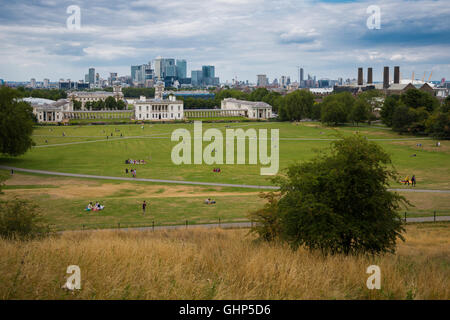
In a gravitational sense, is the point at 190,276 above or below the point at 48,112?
below

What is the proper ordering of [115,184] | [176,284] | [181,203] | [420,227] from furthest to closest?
[115,184] → [181,203] → [420,227] → [176,284]

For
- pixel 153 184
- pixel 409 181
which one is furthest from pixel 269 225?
pixel 409 181

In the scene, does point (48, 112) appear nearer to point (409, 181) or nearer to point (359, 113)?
point (359, 113)

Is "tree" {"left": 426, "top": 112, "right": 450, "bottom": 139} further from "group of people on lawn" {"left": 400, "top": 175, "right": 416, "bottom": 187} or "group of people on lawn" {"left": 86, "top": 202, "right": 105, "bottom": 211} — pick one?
"group of people on lawn" {"left": 86, "top": 202, "right": 105, "bottom": 211}

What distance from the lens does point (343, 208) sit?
15.9m

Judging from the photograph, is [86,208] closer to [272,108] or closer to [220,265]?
[220,265]

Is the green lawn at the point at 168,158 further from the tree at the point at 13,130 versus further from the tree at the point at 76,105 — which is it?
the tree at the point at 76,105

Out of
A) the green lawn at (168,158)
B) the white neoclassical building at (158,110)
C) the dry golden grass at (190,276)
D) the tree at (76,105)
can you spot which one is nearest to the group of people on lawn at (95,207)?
the green lawn at (168,158)

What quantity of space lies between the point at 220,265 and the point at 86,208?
20986mm

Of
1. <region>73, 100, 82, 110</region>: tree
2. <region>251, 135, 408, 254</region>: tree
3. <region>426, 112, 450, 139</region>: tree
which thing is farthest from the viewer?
<region>73, 100, 82, 110</region>: tree

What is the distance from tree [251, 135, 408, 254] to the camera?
15.0m

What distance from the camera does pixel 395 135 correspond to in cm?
8131

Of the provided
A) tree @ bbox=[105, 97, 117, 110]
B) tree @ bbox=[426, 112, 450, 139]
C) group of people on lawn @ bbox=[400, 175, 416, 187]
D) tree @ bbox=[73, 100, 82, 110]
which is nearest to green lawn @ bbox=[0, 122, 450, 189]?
group of people on lawn @ bbox=[400, 175, 416, 187]
